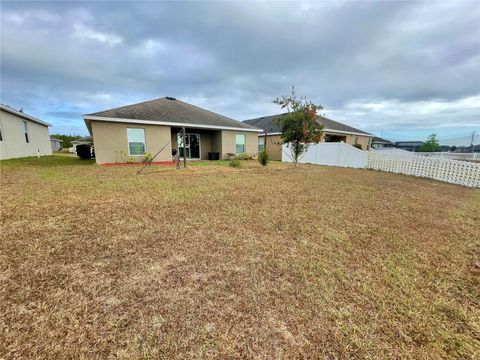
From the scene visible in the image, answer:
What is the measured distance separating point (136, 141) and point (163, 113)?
3072mm

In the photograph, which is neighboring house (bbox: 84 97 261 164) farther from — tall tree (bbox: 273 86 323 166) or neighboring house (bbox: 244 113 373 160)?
tall tree (bbox: 273 86 323 166)

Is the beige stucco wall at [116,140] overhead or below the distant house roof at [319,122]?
below

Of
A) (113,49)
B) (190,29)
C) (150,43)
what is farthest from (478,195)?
(113,49)

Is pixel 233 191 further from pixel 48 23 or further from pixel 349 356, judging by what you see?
pixel 48 23

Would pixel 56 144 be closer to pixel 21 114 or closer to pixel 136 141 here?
pixel 21 114

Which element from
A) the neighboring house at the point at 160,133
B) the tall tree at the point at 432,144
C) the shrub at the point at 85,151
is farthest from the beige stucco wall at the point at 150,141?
the tall tree at the point at 432,144

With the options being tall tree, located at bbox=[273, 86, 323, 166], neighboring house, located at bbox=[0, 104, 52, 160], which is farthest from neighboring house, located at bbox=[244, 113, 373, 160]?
neighboring house, located at bbox=[0, 104, 52, 160]

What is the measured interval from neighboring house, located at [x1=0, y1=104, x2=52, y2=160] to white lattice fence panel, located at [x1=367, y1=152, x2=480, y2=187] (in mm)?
24424

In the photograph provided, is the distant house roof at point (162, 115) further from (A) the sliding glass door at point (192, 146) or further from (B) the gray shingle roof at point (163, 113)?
(A) the sliding glass door at point (192, 146)

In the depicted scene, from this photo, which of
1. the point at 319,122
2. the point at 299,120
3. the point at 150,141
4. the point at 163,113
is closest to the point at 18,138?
the point at 150,141

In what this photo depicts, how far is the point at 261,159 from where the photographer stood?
1388 centimetres

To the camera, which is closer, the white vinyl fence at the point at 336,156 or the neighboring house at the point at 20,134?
the neighboring house at the point at 20,134

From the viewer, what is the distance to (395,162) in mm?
12203

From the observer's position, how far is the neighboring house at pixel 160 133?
12.2m
